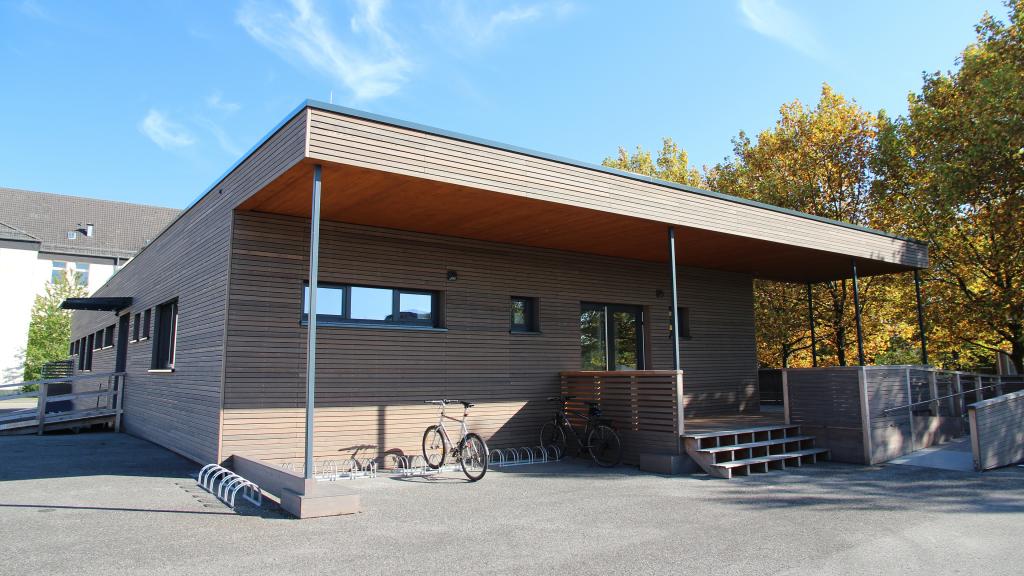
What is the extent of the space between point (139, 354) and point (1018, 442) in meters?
14.9

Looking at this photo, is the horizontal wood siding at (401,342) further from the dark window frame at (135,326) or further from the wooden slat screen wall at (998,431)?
the dark window frame at (135,326)

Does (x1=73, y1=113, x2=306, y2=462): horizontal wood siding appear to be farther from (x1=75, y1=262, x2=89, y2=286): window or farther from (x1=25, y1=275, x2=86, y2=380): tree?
(x1=75, y1=262, x2=89, y2=286): window

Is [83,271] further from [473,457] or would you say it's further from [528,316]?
[473,457]

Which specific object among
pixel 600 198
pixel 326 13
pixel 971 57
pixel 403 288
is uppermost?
pixel 971 57

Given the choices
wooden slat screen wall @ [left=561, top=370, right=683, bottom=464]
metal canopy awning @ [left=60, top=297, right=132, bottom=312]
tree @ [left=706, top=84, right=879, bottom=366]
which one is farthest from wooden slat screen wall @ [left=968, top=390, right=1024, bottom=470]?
metal canopy awning @ [left=60, top=297, right=132, bottom=312]

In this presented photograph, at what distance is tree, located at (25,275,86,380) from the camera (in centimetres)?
3408

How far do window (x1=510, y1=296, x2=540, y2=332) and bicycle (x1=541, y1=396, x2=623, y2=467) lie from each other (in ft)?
5.25

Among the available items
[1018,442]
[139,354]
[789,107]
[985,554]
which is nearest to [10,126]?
[139,354]

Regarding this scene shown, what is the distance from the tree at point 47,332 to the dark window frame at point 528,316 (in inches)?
1286

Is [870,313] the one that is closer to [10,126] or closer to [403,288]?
[403,288]

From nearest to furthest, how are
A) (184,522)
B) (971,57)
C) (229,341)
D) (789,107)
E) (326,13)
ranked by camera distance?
(184,522)
(229,341)
(326,13)
(971,57)
(789,107)

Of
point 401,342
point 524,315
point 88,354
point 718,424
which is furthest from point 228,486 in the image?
point 88,354

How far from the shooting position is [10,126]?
48.1ft

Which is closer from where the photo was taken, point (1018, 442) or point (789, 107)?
point (1018, 442)
